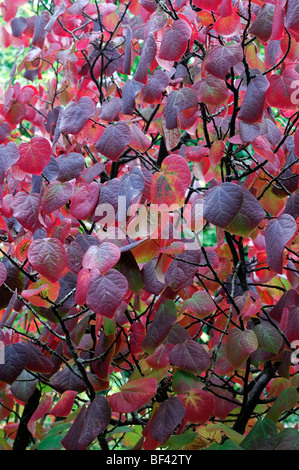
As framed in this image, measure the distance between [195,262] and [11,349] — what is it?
0.41 metres

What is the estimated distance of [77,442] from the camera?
902 mm

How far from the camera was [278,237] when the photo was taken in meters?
0.83

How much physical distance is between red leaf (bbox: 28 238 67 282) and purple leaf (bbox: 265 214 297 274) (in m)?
0.38

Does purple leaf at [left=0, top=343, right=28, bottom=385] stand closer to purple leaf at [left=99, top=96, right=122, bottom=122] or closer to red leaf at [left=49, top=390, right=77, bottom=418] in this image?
red leaf at [left=49, top=390, right=77, bottom=418]

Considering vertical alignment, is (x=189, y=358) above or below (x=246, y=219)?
below

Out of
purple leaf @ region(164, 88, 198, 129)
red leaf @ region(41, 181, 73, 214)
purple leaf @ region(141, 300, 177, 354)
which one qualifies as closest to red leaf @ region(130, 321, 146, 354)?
purple leaf @ region(141, 300, 177, 354)

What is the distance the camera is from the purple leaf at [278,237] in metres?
0.82

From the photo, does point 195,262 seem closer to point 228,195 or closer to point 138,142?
point 228,195

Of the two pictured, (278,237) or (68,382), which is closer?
(278,237)

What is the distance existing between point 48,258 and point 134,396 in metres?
0.31

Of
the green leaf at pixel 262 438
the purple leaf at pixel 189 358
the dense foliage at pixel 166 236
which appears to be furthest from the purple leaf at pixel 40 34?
the green leaf at pixel 262 438

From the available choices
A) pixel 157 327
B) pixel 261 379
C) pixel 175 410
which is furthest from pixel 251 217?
pixel 261 379

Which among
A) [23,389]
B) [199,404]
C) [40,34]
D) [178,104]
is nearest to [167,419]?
[199,404]

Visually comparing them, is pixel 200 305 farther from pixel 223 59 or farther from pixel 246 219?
pixel 223 59
